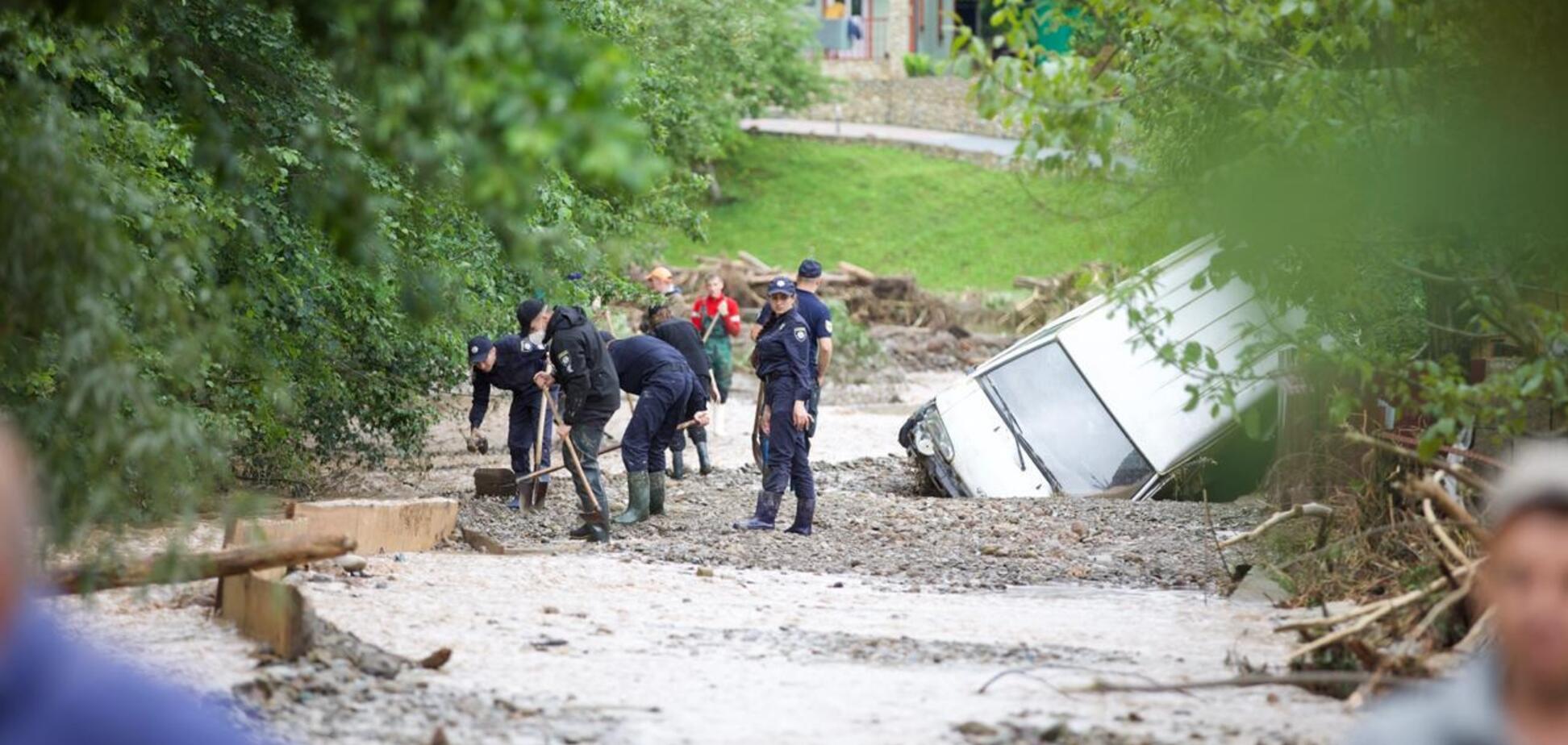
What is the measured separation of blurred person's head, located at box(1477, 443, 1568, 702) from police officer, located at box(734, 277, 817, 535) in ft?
36.1

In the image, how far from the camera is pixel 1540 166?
28.1ft

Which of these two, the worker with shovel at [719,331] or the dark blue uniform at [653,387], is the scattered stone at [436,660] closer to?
the dark blue uniform at [653,387]

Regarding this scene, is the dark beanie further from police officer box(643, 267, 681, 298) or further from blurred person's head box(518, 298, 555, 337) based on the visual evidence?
police officer box(643, 267, 681, 298)

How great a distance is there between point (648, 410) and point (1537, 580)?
1204 cm

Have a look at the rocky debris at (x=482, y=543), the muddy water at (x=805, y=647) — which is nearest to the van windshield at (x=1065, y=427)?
the muddy water at (x=805, y=647)

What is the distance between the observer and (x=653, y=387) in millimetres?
14531

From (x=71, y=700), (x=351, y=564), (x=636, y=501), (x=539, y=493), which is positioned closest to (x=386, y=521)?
(x=351, y=564)

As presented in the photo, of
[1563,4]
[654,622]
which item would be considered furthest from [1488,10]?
[654,622]

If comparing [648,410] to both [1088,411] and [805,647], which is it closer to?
[1088,411]

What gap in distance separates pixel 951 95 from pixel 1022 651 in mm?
50414

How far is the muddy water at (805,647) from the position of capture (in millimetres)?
7199

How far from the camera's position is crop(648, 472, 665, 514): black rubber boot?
1474cm

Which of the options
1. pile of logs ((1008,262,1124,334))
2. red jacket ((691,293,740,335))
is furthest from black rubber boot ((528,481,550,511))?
pile of logs ((1008,262,1124,334))

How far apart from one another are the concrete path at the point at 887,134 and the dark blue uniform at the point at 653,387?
120 feet
